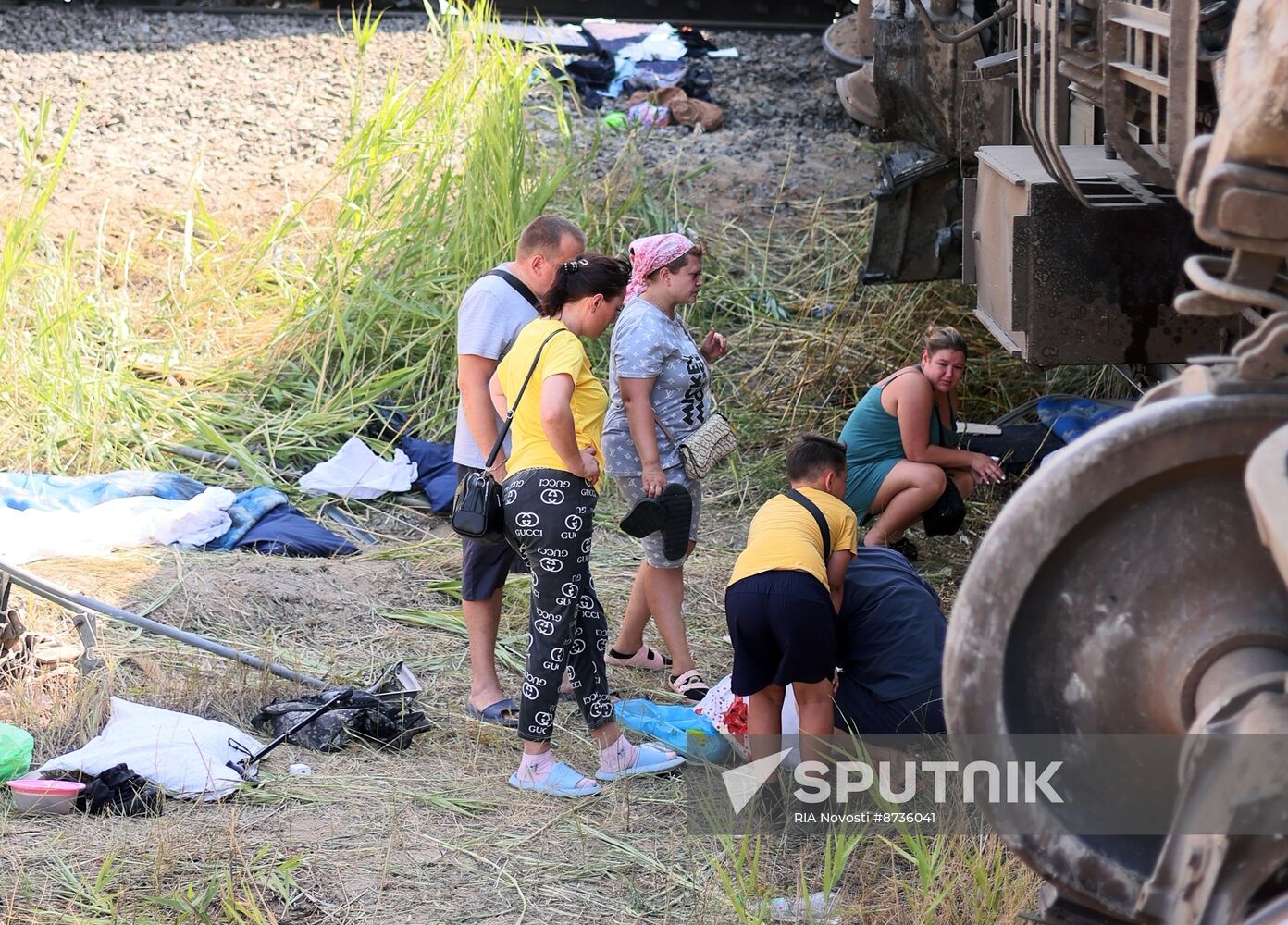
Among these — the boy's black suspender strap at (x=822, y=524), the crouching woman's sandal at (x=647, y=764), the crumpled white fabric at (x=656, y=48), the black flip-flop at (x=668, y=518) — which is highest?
the crumpled white fabric at (x=656, y=48)

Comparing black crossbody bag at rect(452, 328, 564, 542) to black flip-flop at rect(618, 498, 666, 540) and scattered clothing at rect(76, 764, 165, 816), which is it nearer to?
black flip-flop at rect(618, 498, 666, 540)

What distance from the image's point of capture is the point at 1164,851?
86.4 inches

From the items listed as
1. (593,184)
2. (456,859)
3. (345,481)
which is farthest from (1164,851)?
(593,184)

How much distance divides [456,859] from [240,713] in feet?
3.89

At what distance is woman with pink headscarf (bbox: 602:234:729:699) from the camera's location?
190 inches

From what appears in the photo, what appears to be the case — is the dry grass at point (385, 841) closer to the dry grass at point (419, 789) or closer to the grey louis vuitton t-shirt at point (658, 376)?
the dry grass at point (419, 789)

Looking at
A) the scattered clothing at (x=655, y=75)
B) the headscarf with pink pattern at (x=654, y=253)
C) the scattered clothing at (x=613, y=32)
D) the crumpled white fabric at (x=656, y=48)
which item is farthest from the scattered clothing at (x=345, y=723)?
the scattered clothing at (x=613, y=32)

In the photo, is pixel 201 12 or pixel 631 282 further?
pixel 201 12

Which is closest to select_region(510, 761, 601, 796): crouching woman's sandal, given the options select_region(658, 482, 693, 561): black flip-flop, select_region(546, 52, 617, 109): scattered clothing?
select_region(658, 482, 693, 561): black flip-flop

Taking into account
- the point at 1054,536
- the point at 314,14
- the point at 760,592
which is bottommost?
the point at 760,592

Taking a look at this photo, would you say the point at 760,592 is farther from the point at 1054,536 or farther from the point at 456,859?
the point at 1054,536

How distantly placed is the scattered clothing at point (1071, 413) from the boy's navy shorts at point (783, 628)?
115 inches

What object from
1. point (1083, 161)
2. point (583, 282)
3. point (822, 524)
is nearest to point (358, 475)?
point (583, 282)

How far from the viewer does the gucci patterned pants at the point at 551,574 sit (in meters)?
4.11
